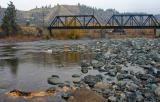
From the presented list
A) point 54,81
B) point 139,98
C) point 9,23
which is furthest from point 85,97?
point 9,23

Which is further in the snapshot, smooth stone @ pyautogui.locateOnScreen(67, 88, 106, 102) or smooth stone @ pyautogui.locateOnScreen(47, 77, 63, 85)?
smooth stone @ pyautogui.locateOnScreen(47, 77, 63, 85)

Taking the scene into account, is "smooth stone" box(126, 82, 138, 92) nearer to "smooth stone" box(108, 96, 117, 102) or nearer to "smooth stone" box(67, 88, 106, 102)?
"smooth stone" box(108, 96, 117, 102)

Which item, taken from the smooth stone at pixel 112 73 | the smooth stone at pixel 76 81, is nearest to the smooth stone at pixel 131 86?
the smooth stone at pixel 76 81

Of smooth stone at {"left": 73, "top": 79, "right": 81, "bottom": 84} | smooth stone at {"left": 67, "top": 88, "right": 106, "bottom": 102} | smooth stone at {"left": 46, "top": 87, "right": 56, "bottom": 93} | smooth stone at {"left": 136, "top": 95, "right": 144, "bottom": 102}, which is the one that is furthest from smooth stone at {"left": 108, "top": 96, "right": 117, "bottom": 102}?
smooth stone at {"left": 73, "top": 79, "right": 81, "bottom": 84}

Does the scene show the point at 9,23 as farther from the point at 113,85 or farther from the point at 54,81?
the point at 113,85

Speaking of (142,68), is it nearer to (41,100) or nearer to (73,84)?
(73,84)

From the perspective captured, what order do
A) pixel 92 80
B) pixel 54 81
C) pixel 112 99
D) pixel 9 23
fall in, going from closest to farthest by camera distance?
pixel 112 99 < pixel 92 80 < pixel 54 81 < pixel 9 23

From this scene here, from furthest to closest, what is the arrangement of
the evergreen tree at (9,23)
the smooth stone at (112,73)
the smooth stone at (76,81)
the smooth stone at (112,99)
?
the evergreen tree at (9,23), the smooth stone at (112,73), the smooth stone at (76,81), the smooth stone at (112,99)

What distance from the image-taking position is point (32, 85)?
75.2 feet

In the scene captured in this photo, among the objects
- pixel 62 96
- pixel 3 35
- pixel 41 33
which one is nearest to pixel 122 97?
pixel 62 96

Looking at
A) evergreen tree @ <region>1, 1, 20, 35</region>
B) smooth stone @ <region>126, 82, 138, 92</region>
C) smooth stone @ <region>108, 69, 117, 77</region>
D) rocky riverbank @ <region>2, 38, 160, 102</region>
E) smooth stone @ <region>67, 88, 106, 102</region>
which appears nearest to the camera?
smooth stone @ <region>67, 88, 106, 102</region>

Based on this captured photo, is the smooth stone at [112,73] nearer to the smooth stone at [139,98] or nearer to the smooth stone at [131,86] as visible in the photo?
the smooth stone at [131,86]

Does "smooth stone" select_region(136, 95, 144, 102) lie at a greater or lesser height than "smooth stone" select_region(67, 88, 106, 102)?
lesser

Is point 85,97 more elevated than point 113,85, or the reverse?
point 85,97
